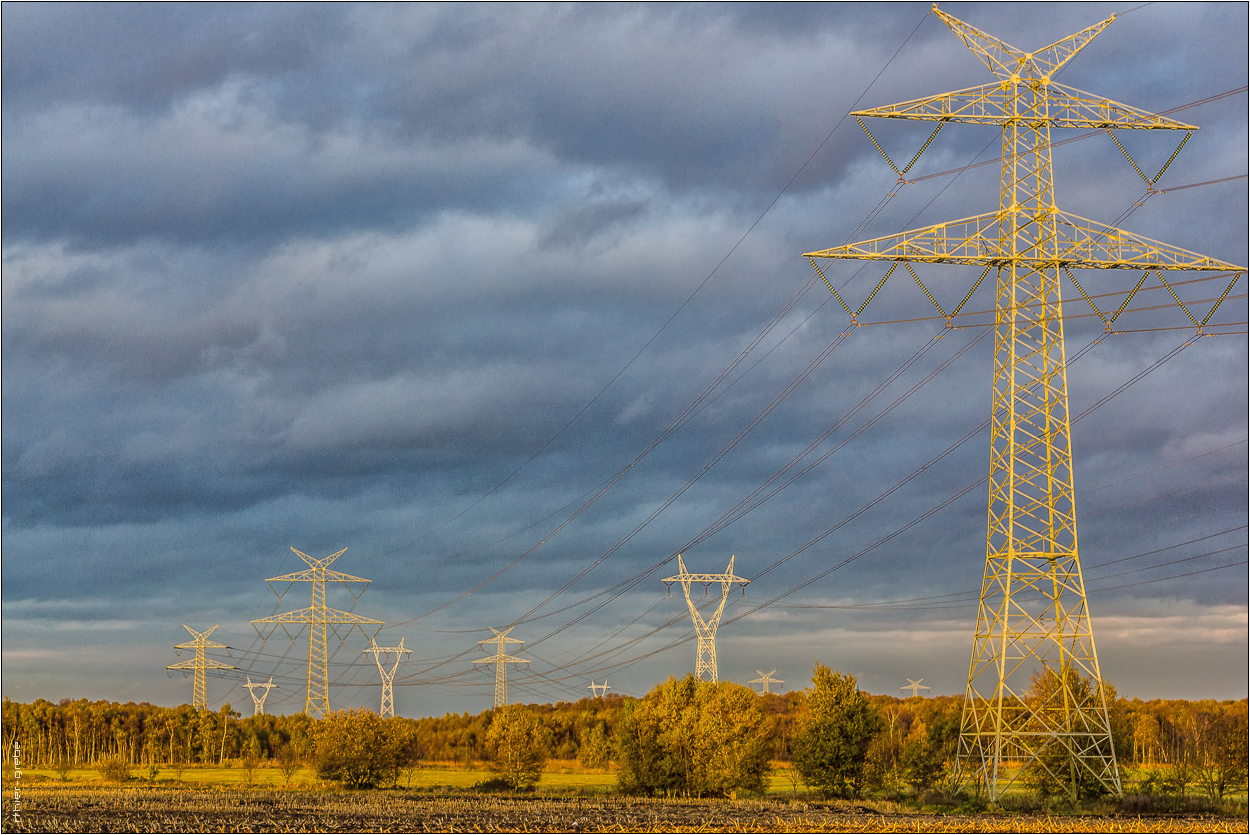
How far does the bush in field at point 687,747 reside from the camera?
300 ft

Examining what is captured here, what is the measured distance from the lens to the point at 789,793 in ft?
314

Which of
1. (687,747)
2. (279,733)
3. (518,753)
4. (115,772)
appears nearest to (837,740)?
(687,747)

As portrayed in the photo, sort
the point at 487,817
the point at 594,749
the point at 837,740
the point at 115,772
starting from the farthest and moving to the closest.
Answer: the point at 594,749
the point at 115,772
the point at 837,740
the point at 487,817

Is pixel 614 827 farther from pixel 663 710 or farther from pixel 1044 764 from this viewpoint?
pixel 663 710

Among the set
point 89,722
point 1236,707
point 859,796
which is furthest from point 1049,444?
point 89,722

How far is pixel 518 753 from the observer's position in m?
106

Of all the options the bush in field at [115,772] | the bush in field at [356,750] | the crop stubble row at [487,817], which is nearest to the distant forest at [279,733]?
the bush in field at [115,772]

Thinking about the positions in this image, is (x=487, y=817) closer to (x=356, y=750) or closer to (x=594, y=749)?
(x=356, y=750)

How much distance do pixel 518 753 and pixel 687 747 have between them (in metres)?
21.6

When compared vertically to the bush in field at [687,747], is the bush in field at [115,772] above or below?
below

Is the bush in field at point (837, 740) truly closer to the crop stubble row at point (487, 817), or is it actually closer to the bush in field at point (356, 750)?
the crop stubble row at point (487, 817)

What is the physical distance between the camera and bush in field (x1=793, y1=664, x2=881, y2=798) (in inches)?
3280

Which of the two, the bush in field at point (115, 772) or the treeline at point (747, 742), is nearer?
the treeline at point (747, 742)

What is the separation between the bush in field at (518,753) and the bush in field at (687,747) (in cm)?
1333
